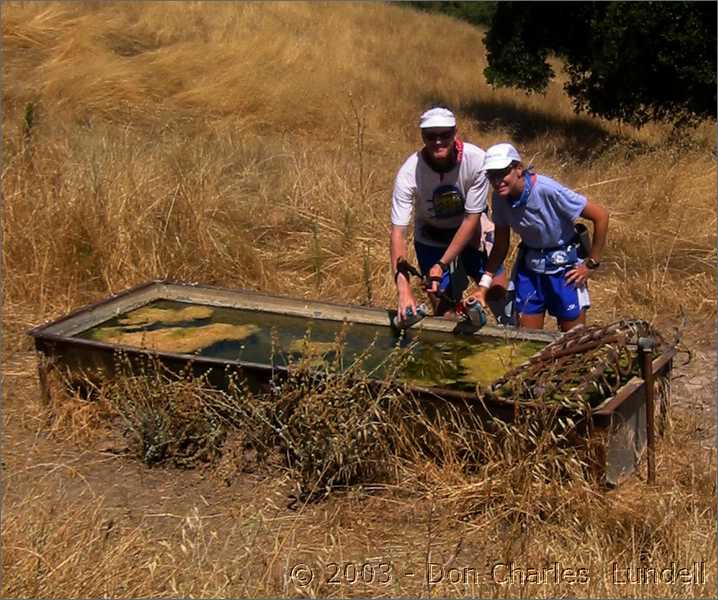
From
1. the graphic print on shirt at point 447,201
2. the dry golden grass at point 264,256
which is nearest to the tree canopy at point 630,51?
the dry golden grass at point 264,256

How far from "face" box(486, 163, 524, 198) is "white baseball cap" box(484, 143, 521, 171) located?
0.09 feet

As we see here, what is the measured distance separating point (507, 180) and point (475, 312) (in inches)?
27.1

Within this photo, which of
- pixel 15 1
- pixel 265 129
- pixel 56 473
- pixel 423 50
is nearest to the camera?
pixel 56 473

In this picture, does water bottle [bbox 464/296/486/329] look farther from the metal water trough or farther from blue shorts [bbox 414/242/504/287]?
blue shorts [bbox 414/242/504/287]

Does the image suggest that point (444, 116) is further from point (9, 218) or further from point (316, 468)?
point (9, 218)

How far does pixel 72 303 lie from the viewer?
24.1 ft

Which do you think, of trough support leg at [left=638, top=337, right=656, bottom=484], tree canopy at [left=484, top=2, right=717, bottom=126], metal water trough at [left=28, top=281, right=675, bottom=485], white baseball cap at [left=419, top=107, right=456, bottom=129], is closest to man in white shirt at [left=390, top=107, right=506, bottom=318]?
white baseball cap at [left=419, top=107, right=456, bottom=129]

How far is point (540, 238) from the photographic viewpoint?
555 cm

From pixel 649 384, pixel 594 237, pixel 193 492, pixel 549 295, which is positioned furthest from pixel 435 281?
pixel 193 492

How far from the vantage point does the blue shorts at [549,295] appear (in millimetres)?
5641

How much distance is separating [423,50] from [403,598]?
18.4 m

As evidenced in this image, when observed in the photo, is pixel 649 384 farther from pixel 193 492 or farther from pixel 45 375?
pixel 45 375

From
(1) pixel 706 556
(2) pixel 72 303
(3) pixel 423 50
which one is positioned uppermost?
(1) pixel 706 556

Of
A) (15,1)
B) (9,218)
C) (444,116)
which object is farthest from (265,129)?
(444,116)
